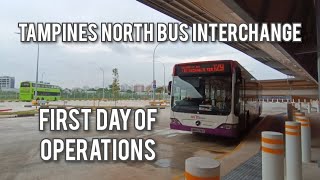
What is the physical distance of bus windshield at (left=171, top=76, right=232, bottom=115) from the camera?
9.95m

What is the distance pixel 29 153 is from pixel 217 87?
6.68 metres

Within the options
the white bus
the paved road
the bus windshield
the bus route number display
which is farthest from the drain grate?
the bus route number display

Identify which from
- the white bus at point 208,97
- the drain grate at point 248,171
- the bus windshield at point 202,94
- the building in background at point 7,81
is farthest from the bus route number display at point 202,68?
the building in background at point 7,81

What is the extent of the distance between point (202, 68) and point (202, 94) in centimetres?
102

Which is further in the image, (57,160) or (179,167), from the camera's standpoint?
(57,160)

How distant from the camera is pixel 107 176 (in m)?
6.01

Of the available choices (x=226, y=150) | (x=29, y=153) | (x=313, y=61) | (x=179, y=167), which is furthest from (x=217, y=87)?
(x=313, y=61)

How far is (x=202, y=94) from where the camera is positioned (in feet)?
33.9

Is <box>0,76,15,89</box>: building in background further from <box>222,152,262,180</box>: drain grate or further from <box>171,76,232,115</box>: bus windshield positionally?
<box>222,152,262,180</box>: drain grate

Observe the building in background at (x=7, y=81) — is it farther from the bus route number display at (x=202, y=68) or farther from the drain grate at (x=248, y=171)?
the drain grate at (x=248, y=171)

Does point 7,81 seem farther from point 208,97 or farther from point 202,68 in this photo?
point 208,97

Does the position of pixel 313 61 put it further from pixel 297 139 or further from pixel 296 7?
pixel 297 139

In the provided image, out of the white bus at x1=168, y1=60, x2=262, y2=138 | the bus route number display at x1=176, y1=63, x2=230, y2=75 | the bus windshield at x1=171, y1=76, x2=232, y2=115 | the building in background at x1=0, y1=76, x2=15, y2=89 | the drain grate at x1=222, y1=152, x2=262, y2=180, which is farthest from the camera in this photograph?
the building in background at x1=0, y1=76, x2=15, y2=89

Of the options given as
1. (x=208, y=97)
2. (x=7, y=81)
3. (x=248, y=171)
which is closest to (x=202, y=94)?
(x=208, y=97)
